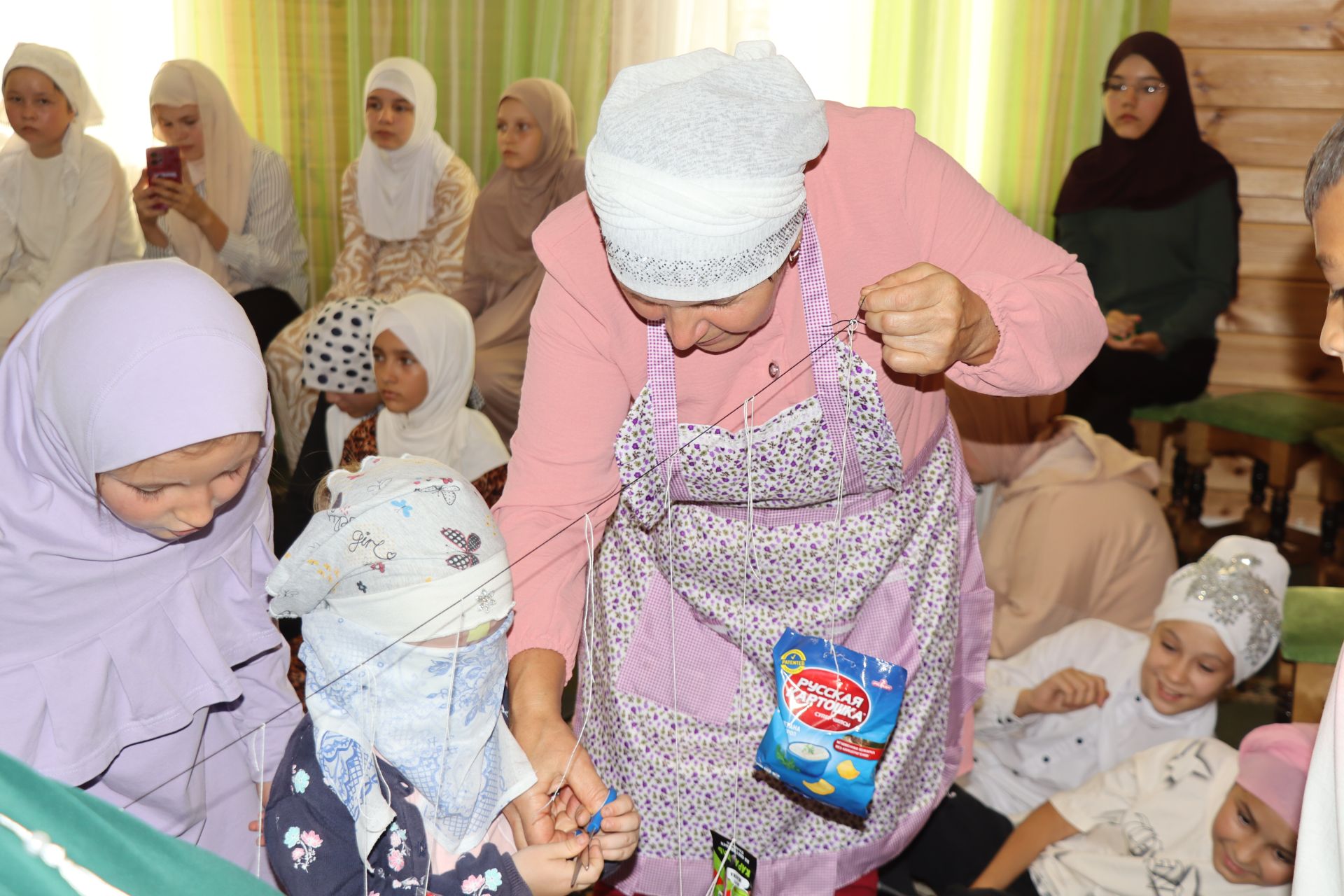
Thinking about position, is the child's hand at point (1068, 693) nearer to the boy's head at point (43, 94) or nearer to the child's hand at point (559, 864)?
the child's hand at point (559, 864)

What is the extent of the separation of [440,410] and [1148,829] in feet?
6.19

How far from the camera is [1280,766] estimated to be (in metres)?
1.82

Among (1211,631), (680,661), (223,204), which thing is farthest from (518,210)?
(680,661)

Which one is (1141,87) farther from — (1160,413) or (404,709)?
(404,709)

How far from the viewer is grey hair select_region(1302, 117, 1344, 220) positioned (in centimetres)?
81

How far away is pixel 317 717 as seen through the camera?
1.16 meters

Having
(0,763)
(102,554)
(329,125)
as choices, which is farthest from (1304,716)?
(329,125)

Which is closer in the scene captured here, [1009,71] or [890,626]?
[890,626]

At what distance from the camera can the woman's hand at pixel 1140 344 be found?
12.1 ft

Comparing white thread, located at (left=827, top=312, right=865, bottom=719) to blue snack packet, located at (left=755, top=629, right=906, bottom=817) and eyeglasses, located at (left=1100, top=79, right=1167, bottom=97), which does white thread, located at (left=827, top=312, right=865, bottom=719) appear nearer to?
blue snack packet, located at (left=755, top=629, right=906, bottom=817)

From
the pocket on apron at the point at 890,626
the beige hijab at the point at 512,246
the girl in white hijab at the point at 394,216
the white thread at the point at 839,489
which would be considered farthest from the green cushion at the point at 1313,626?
the girl in white hijab at the point at 394,216

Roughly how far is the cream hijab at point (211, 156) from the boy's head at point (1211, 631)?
103 inches

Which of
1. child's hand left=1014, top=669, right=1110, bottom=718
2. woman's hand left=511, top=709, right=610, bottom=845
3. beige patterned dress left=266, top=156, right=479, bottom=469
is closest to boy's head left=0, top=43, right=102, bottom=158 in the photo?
beige patterned dress left=266, top=156, right=479, bottom=469

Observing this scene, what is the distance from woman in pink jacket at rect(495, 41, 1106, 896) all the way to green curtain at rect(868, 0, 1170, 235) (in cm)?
234
